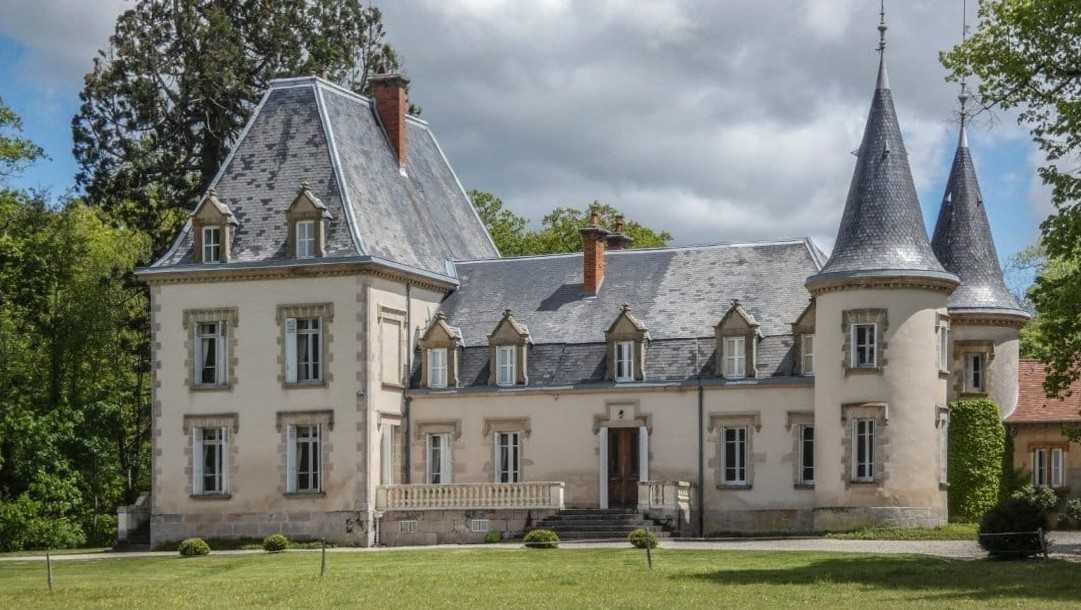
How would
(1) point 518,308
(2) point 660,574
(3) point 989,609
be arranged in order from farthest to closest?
1. (1) point 518,308
2. (2) point 660,574
3. (3) point 989,609

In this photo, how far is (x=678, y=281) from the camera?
1924 inches

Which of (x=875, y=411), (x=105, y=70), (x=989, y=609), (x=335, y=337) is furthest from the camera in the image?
(x=105, y=70)

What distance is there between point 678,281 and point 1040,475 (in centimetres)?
1114

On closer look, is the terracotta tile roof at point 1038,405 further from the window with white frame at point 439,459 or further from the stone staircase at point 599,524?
the window with white frame at point 439,459

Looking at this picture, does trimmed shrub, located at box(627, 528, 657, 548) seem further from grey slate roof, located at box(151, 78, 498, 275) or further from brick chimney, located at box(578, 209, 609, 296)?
grey slate roof, located at box(151, 78, 498, 275)

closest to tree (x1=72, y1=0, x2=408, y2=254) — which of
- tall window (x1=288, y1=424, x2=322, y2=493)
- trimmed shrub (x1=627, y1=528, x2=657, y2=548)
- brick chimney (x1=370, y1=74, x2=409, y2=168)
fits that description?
brick chimney (x1=370, y1=74, x2=409, y2=168)

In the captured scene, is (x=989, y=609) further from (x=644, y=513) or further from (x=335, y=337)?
(x=335, y=337)

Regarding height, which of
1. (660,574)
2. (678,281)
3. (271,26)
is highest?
(271,26)

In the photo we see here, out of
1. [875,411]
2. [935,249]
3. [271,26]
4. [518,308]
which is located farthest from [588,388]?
[271,26]

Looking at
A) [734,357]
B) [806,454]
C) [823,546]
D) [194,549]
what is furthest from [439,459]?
[823,546]

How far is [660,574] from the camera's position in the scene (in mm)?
32312

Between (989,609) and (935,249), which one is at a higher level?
(935,249)

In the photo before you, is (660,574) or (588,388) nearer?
(660,574)

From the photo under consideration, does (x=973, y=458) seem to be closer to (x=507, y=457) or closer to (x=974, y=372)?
(x=974, y=372)
